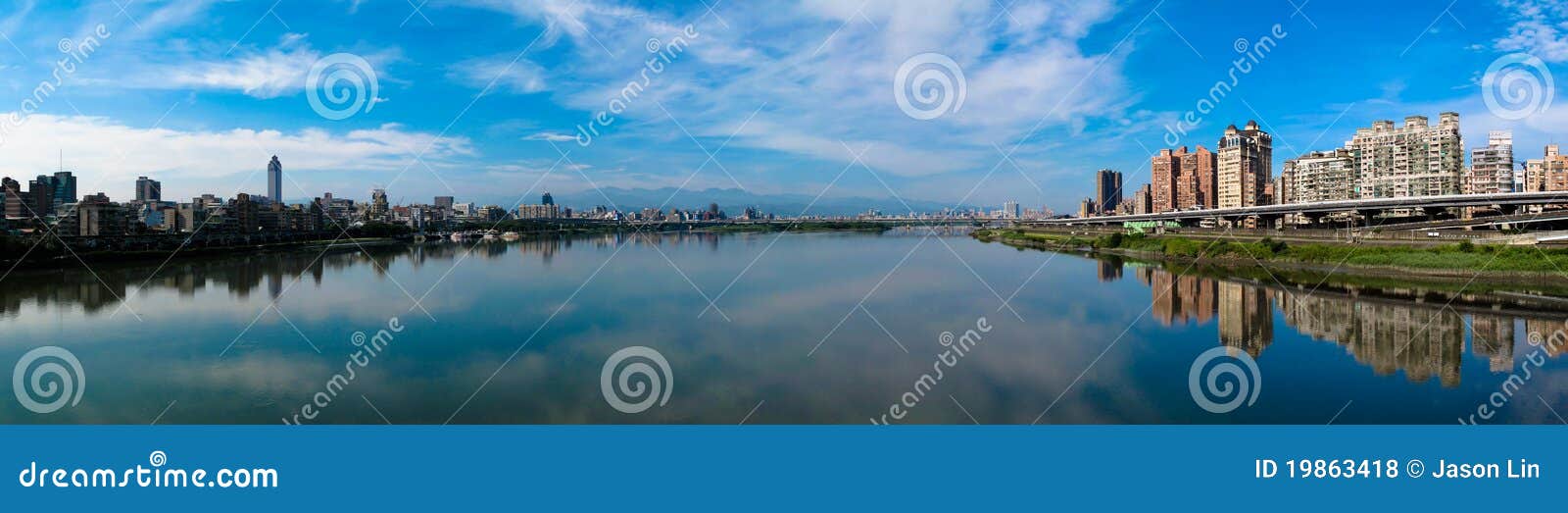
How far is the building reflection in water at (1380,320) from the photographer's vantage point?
497 centimetres

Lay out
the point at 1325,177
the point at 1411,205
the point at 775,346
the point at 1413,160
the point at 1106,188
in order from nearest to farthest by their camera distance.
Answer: the point at 775,346 < the point at 1411,205 < the point at 1413,160 < the point at 1325,177 < the point at 1106,188

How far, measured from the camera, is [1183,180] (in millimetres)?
29984

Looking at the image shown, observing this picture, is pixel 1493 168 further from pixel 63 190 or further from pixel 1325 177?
pixel 63 190

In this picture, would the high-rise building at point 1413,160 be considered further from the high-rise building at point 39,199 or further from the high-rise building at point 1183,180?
the high-rise building at point 39,199

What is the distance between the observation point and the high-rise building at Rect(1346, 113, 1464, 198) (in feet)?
68.9

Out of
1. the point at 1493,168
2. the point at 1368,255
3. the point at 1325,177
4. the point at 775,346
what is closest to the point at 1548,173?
the point at 1493,168

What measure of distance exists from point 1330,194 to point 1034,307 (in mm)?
22415

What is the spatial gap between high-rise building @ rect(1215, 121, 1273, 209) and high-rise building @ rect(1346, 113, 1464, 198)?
3051 mm

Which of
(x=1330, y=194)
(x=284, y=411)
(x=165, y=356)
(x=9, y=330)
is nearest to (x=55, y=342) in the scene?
(x=9, y=330)

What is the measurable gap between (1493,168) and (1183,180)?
30.8 ft

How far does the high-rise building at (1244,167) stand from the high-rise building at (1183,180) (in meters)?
1.43

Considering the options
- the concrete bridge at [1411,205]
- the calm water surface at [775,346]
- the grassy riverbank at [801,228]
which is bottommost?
the calm water surface at [775,346]

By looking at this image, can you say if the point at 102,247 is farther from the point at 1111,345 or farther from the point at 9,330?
the point at 1111,345

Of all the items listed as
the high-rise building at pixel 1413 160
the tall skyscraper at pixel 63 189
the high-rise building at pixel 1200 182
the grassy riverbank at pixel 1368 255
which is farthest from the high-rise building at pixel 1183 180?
the tall skyscraper at pixel 63 189
